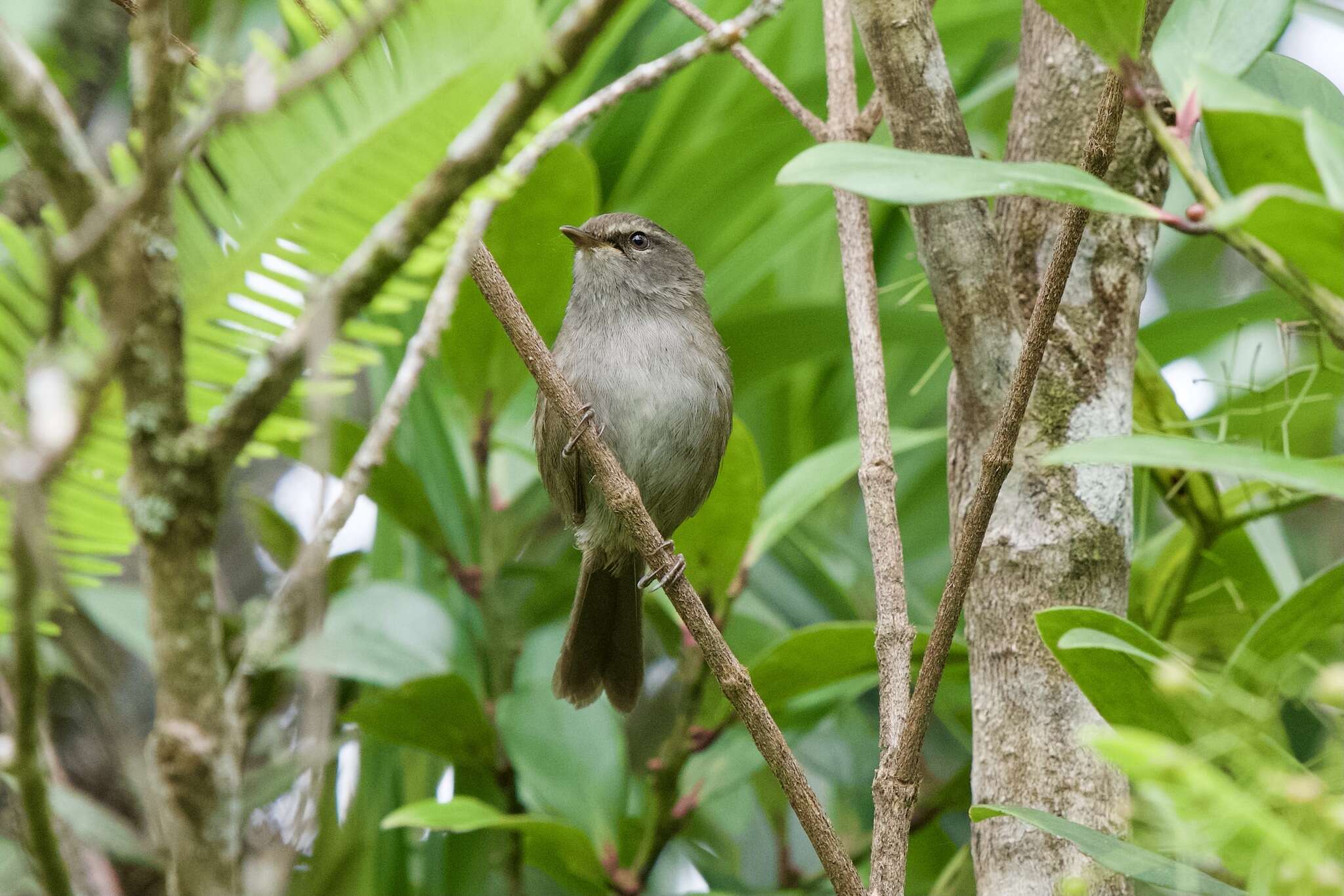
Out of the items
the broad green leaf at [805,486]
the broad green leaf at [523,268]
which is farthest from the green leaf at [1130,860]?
the broad green leaf at [523,268]

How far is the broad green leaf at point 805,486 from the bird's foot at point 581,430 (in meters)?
0.48

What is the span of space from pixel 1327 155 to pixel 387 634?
256cm

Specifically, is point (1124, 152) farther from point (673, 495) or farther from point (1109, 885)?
point (673, 495)

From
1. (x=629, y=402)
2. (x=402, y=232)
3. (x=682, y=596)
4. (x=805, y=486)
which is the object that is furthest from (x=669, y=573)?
(x=629, y=402)

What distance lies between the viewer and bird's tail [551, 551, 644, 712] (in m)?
3.29

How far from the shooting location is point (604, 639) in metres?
3.60

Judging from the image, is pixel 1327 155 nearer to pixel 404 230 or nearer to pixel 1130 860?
pixel 404 230

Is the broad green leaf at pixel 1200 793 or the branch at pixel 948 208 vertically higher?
the branch at pixel 948 208

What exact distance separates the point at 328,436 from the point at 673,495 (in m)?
2.98

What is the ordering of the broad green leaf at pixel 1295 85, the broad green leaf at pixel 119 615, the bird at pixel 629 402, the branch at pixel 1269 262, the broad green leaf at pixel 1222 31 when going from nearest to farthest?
the branch at pixel 1269 262
the broad green leaf at pixel 1222 31
the broad green leaf at pixel 1295 85
the broad green leaf at pixel 119 615
the bird at pixel 629 402

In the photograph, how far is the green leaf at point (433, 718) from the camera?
2.89m

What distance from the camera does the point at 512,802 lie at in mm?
3219

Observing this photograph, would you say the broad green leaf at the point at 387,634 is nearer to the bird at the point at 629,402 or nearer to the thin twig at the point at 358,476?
the bird at the point at 629,402

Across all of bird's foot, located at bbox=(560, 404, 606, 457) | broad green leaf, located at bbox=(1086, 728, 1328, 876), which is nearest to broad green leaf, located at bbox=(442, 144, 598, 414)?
bird's foot, located at bbox=(560, 404, 606, 457)
